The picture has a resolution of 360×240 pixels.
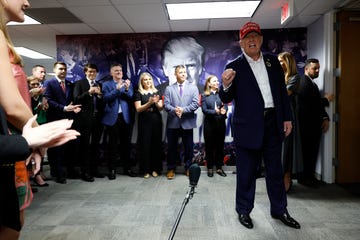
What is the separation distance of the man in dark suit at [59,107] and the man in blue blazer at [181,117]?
141 cm

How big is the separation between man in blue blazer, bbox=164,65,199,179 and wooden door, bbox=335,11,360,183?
2.10 meters

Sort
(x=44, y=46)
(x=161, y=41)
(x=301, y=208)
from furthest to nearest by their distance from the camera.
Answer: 1. (x=44, y=46)
2. (x=161, y=41)
3. (x=301, y=208)

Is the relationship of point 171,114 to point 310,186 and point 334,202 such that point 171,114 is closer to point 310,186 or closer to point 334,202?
point 310,186

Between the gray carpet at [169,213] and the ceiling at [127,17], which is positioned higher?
the ceiling at [127,17]

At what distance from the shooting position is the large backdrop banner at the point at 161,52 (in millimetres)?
5340

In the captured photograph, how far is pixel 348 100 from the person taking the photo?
4199 millimetres

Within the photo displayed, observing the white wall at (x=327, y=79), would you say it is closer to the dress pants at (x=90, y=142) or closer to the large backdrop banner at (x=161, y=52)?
the large backdrop banner at (x=161, y=52)

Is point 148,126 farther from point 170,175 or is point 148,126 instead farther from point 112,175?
point 112,175

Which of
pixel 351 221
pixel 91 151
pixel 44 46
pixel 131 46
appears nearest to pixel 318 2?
pixel 351 221

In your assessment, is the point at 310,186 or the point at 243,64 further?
the point at 310,186

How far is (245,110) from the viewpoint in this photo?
254 cm

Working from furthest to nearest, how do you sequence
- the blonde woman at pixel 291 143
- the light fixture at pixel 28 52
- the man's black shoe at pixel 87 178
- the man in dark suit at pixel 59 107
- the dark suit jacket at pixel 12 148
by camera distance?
1. the light fixture at pixel 28 52
2. the man's black shoe at pixel 87 178
3. the man in dark suit at pixel 59 107
4. the blonde woman at pixel 291 143
5. the dark suit jacket at pixel 12 148

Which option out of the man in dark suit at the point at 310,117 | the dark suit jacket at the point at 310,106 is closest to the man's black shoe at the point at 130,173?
the man in dark suit at the point at 310,117

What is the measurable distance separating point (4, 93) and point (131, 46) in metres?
4.67
